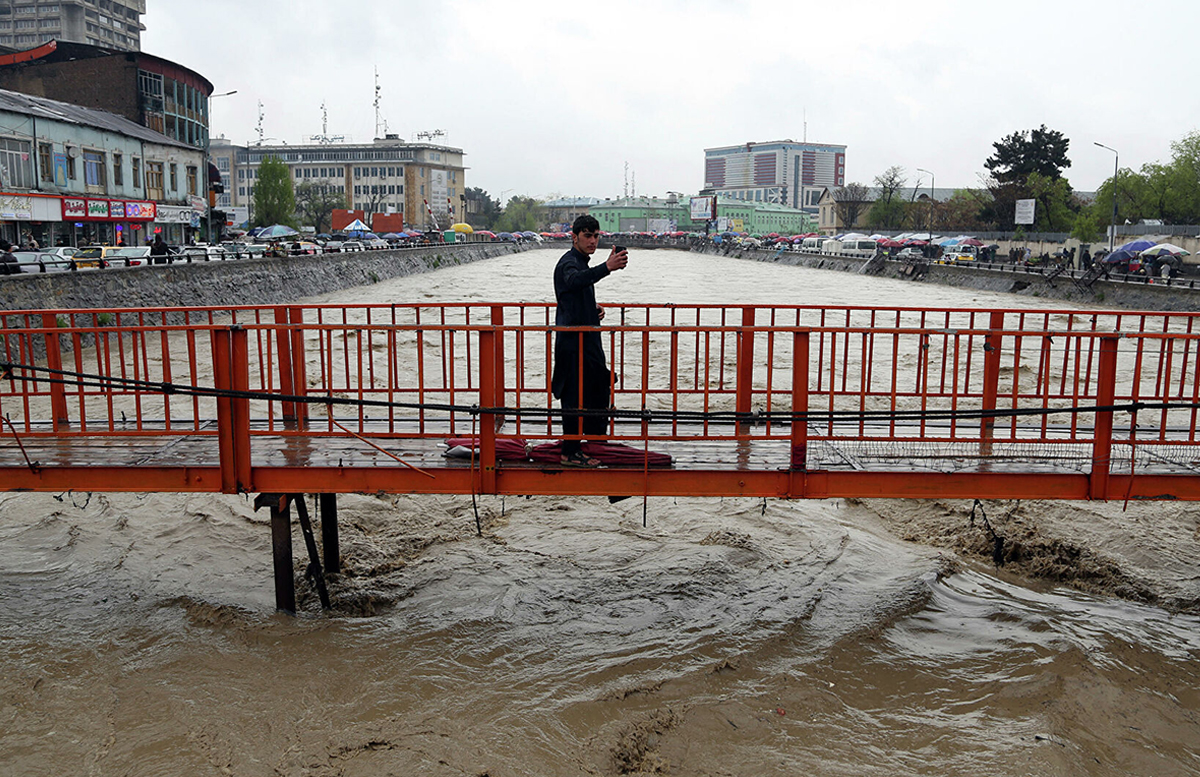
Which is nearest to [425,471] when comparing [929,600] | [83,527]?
[929,600]

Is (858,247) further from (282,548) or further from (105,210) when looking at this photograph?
(282,548)

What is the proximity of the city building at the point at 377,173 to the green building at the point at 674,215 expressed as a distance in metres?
40.4

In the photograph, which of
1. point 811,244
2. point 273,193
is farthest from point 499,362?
point 811,244

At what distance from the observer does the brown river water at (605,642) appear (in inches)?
210

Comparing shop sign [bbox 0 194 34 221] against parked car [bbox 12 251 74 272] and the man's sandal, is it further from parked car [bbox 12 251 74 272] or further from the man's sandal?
the man's sandal

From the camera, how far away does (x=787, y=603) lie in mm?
7242

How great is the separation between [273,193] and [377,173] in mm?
67870

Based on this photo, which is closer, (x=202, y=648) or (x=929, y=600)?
(x=202, y=648)

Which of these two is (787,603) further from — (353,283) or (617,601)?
(353,283)

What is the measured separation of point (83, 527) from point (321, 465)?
4.11m

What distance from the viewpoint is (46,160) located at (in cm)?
3662

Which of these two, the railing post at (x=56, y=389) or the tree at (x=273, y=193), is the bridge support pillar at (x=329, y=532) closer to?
the railing post at (x=56, y=389)

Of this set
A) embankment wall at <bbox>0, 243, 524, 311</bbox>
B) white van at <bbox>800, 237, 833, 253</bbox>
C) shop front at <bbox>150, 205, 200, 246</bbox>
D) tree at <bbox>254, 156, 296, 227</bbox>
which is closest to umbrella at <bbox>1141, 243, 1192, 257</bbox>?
embankment wall at <bbox>0, 243, 524, 311</bbox>

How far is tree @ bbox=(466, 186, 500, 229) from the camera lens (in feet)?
577
